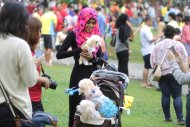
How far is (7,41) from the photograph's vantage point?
16.3ft

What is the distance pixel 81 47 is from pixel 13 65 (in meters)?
2.57

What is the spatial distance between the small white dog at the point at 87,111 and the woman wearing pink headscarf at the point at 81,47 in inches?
38.4

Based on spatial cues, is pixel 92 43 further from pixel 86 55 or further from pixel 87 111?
pixel 87 111

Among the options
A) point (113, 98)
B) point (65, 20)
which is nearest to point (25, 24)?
point (113, 98)

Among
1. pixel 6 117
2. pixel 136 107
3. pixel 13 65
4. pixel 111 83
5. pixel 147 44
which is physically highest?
pixel 13 65

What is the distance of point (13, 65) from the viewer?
4.99m

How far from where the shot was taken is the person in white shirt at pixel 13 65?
16.3ft

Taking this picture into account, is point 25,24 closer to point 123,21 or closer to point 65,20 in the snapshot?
point 123,21

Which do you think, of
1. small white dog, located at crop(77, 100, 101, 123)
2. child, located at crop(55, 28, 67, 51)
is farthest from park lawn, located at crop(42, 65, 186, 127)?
child, located at crop(55, 28, 67, 51)

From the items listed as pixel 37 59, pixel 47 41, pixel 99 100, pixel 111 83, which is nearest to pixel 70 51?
pixel 111 83

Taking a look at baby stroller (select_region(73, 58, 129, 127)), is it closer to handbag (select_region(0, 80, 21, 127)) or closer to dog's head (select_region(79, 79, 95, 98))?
dog's head (select_region(79, 79, 95, 98))

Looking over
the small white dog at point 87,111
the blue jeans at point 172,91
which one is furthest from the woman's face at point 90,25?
the blue jeans at point 172,91

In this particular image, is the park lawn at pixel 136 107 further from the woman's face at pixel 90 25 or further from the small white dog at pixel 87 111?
the small white dog at pixel 87 111

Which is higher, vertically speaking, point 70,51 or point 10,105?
point 70,51
